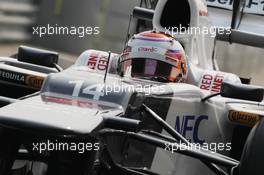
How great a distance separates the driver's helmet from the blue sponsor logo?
33 cm

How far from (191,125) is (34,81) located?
1209 millimetres

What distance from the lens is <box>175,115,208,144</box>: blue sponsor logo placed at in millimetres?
4066

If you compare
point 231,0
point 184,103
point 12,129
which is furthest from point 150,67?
point 231,0

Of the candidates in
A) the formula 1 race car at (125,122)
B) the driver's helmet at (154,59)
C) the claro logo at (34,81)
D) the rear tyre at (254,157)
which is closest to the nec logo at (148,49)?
the driver's helmet at (154,59)

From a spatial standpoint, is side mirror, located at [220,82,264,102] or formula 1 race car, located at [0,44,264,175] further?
side mirror, located at [220,82,264,102]

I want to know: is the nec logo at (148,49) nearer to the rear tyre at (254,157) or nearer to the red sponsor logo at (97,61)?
the red sponsor logo at (97,61)

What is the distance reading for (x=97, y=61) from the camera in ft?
18.8

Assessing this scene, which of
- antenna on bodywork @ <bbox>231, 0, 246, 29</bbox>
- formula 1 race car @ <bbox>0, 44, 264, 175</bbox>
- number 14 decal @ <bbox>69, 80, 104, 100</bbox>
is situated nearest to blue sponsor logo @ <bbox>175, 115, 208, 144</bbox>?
formula 1 race car @ <bbox>0, 44, 264, 175</bbox>

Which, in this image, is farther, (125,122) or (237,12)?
(237,12)

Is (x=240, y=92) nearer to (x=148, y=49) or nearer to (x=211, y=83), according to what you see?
(x=148, y=49)

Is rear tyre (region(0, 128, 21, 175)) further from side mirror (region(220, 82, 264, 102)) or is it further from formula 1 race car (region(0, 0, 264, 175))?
side mirror (region(220, 82, 264, 102))

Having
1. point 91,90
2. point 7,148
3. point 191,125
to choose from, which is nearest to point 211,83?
point 191,125

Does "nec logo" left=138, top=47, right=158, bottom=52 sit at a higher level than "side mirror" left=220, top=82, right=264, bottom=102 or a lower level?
higher

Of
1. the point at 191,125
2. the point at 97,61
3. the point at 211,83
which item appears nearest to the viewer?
the point at 191,125
